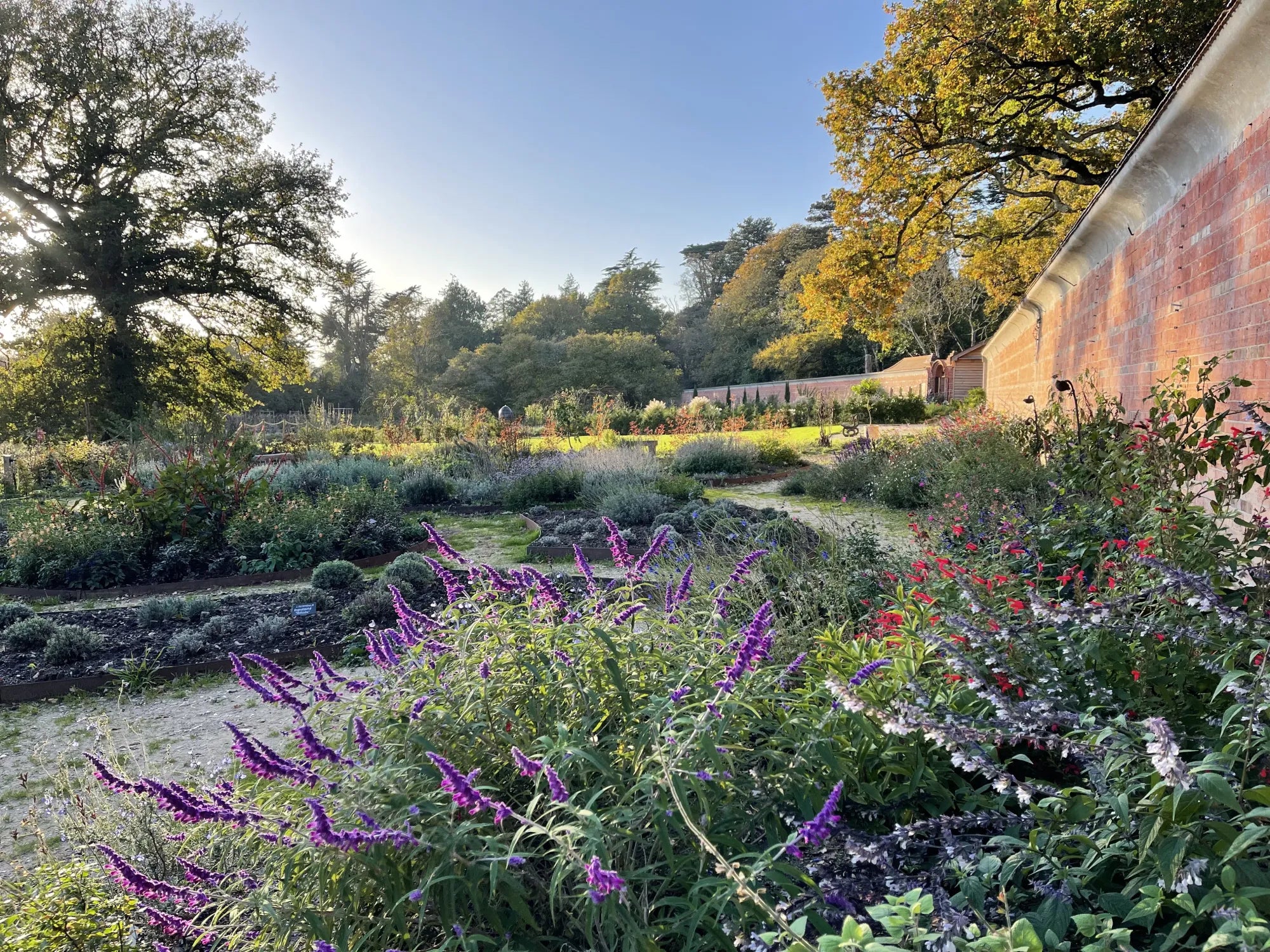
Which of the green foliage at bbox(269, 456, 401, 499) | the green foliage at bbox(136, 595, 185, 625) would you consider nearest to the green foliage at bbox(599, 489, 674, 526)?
the green foliage at bbox(269, 456, 401, 499)

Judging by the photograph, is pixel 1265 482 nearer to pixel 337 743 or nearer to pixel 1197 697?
pixel 1197 697

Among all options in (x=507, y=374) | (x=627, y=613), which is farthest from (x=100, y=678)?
(x=507, y=374)

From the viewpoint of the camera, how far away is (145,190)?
18.8 m

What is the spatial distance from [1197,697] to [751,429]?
22.6 meters

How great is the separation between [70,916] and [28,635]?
3.90 metres

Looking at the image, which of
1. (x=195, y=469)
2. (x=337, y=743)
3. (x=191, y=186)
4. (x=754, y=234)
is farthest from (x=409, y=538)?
→ (x=754, y=234)

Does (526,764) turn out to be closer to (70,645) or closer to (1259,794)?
(1259,794)

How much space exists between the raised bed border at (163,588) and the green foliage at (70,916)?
4882 millimetres

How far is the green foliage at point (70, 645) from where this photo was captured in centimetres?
440

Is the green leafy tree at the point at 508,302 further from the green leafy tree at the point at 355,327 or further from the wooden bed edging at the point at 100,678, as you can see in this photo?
the wooden bed edging at the point at 100,678

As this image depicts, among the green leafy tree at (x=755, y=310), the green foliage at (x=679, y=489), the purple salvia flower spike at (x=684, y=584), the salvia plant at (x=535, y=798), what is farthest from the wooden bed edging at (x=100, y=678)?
the green leafy tree at (x=755, y=310)

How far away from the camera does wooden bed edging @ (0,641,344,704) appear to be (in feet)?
13.2

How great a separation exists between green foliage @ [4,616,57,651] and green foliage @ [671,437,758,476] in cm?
927

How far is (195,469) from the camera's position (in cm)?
744
